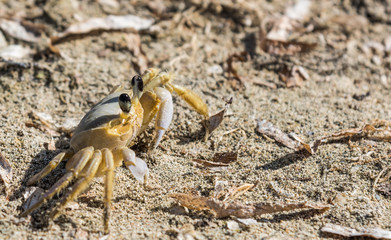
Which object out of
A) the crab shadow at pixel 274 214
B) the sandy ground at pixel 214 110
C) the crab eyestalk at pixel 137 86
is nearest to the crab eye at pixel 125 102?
the crab eyestalk at pixel 137 86

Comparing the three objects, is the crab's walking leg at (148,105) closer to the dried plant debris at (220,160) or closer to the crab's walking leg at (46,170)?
the dried plant debris at (220,160)

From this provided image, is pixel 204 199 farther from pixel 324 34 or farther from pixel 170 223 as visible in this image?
pixel 324 34

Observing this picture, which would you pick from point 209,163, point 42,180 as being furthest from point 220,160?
point 42,180

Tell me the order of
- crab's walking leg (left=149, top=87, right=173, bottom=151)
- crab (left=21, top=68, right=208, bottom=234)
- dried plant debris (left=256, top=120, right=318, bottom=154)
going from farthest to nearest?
dried plant debris (left=256, top=120, right=318, bottom=154) < crab's walking leg (left=149, top=87, right=173, bottom=151) < crab (left=21, top=68, right=208, bottom=234)

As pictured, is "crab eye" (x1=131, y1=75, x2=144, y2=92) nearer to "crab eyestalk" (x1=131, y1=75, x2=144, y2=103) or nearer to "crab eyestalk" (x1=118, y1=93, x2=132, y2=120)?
"crab eyestalk" (x1=131, y1=75, x2=144, y2=103)

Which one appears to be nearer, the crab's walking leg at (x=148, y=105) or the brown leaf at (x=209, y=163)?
the brown leaf at (x=209, y=163)

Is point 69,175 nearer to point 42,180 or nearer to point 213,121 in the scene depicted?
point 42,180


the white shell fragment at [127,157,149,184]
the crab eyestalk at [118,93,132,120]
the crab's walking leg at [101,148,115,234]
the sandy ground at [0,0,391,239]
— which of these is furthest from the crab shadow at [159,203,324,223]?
the crab eyestalk at [118,93,132,120]
